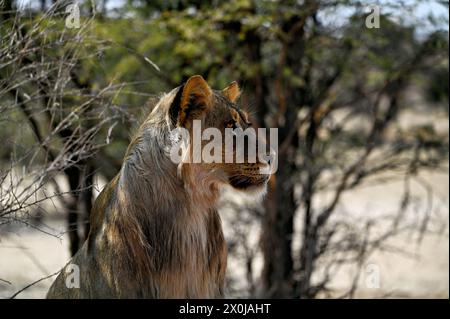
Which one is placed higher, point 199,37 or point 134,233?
point 199,37

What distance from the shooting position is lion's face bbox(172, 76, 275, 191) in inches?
190

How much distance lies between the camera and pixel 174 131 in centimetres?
476

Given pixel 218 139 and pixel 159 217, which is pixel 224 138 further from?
pixel 159 217

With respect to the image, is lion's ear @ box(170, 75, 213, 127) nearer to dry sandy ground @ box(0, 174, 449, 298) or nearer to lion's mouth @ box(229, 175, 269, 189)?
lion's mouth @ box(229, 175, 269, 189)

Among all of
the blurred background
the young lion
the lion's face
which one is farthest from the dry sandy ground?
the young lion

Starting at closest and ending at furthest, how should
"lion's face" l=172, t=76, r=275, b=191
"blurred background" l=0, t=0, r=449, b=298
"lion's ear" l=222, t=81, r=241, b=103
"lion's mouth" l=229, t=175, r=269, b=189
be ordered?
"lion's face" l=172, t=76, r=275, b=191, "lion's mouth" l=229, t=175, r=269, b=189, "lion's ear" l=222, t=81, r=241, b=103, "blurred background" l=0, t=0, r=449, b=298

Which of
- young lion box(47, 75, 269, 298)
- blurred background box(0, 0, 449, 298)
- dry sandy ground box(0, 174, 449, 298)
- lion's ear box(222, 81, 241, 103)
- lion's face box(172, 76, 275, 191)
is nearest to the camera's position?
young lion box(47, 75, 269, 298)

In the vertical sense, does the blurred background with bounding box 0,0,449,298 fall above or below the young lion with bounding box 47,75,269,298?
above

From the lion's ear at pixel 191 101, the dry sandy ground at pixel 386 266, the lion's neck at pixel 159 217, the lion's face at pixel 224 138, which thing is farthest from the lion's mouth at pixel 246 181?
the dry sandy ground at pixel 386 266

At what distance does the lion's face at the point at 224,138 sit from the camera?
15.8 feet
